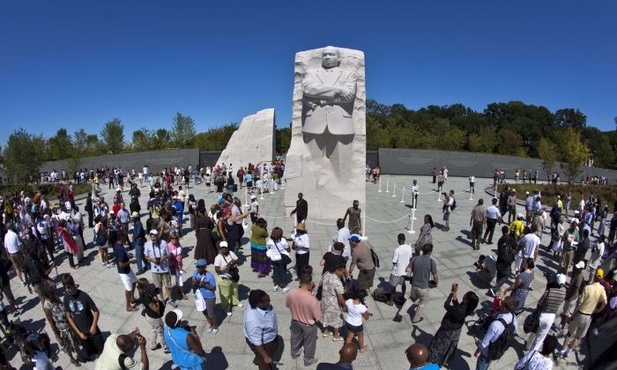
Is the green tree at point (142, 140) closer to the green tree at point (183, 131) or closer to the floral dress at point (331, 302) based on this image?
the green tree at point (183, 131)

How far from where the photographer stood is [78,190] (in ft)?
72.5

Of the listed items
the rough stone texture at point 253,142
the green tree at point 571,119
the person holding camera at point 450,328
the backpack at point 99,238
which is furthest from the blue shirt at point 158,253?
the green tree at point 571,119

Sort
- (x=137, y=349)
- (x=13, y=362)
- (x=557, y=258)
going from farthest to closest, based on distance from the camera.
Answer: (x=557, y=258), (x=137, y=349), (x=13, y=362)

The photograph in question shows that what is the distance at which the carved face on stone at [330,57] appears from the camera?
39.8 ft

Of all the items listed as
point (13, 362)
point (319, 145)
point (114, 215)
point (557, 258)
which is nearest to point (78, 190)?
point (114, 215)

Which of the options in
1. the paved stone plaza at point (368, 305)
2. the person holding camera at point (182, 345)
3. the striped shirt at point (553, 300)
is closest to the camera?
the person holding camera at point (182, 345)

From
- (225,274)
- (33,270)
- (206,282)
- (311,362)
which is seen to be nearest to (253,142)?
(33,270)

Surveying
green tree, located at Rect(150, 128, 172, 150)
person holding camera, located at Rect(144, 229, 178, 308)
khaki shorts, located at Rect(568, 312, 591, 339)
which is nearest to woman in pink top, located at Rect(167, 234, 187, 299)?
person holding camera, located at Rect(144, 229, 178, 308)

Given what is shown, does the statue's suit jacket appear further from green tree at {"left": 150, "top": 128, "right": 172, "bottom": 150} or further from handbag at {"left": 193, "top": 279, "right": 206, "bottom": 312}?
green tree at {"left": 150, "top": 128, "right": 172, "bottom": 150}

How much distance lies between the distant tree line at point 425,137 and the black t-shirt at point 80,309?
1083 inches

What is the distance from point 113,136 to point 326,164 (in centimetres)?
5047

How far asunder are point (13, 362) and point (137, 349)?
178 cm

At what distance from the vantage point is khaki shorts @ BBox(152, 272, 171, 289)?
6.52 metres

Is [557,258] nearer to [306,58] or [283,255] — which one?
[283,255]
